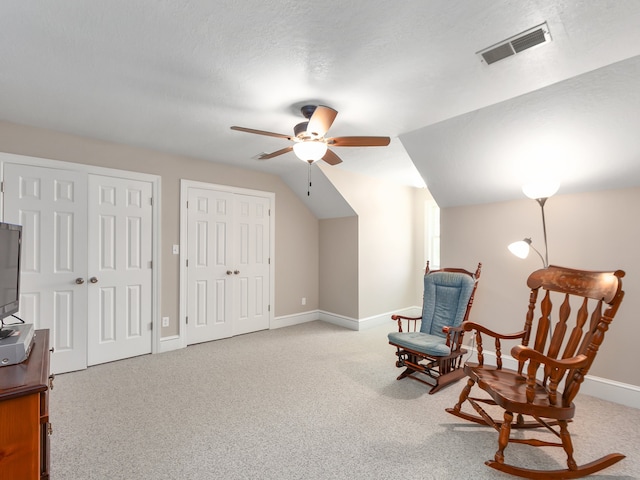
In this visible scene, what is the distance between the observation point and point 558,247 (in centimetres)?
290

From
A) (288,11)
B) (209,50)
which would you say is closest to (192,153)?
(209,50)

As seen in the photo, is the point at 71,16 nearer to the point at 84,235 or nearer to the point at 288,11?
the point at 288,11

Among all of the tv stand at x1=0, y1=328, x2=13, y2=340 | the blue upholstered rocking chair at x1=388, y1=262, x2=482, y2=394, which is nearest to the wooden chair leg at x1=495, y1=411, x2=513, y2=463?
the blue upholstered rocking chair at x1=388, y1=262, x2=482, y2=394

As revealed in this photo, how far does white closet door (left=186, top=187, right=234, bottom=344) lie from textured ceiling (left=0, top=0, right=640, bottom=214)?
984mm

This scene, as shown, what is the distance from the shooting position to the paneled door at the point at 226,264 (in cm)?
402

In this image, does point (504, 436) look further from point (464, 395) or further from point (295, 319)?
point (295, 319)

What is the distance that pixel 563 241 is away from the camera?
2.88m

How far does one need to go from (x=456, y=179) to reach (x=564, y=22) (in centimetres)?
181

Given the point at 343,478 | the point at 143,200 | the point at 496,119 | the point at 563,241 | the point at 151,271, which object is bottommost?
the point at 343,478

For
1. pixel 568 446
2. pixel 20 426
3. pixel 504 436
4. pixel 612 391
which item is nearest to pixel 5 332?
pixel 20 426

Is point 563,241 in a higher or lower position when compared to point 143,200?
lower

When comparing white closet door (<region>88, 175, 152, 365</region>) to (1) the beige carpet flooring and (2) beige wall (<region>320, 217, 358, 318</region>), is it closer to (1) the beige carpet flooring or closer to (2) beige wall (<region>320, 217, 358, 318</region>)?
(1) the beige carpet flooring

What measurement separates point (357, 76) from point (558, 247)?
95.9 inches

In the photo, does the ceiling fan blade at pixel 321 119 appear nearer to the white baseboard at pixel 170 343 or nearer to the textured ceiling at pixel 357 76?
the textured ceiling at pixel 357 76
